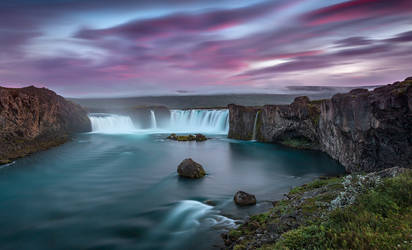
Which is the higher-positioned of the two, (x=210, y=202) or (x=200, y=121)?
(x=200, y=121)

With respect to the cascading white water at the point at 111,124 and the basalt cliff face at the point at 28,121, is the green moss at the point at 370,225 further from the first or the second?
the cascading white water at the point at 111,124

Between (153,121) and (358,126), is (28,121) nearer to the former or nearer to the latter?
(358,126)

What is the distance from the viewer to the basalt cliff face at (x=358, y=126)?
580 inches

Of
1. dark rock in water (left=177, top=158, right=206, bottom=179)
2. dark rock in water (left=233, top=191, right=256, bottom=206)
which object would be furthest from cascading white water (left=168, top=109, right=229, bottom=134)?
dark rock in water (left=233, top=191, right=256, bottom=206)

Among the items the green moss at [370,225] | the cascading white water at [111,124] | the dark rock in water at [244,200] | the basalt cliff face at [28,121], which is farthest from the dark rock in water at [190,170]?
the cascading white water at [111,124]

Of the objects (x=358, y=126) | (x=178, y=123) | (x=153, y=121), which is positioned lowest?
(x=178, y=123)

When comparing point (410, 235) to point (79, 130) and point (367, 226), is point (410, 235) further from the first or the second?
point (79, 130)

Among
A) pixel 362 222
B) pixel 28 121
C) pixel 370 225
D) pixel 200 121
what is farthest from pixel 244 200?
pixel 200 121

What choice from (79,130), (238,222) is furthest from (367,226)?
(79,130)

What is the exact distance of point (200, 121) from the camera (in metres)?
72.2

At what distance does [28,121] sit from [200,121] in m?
43.7

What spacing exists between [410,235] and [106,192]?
19.2 metres

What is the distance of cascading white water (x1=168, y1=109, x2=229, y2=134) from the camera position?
6309 cm

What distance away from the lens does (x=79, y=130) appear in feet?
210
